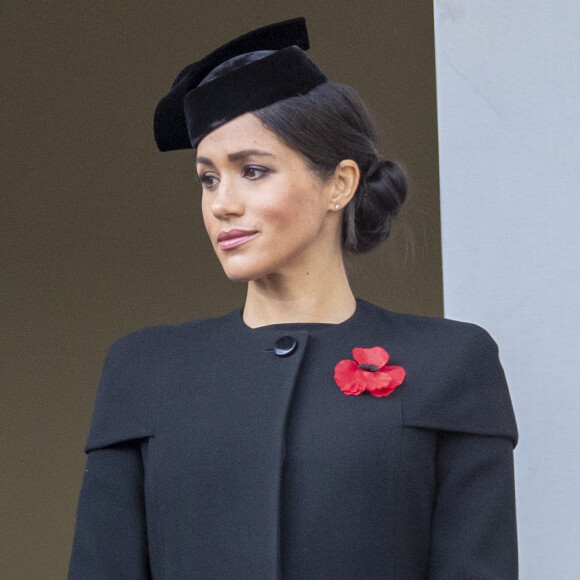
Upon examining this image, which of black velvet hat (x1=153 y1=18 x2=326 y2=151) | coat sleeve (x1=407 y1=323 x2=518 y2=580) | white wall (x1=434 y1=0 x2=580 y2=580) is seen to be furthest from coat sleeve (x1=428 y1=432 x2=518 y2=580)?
black velvet hat (x1=153 y1=18 x2=326 y2=151)

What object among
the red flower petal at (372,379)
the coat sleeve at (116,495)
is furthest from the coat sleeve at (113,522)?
the red flower petal at (372,379)

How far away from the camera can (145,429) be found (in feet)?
5.79

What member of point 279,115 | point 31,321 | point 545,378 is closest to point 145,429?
point 279,115

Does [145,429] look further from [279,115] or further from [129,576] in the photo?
[279,115]

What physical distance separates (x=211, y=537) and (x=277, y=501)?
0.42 feet

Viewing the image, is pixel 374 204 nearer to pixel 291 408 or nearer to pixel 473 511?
pixel 291 408

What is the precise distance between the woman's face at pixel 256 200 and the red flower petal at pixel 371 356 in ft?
0.58

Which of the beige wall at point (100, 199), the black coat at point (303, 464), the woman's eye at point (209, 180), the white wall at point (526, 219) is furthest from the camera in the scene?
the beige wall at point (100, 199)

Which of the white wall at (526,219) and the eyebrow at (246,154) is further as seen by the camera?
the white wall at (526,219)

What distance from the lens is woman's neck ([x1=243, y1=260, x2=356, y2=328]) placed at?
5.89ft

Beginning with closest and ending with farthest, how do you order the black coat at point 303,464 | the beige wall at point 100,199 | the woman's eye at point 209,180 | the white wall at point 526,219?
the black coat at point 303,464, the woman's eye at point 209,180, the white wall at point 526,219, the beige wall at point 100,199

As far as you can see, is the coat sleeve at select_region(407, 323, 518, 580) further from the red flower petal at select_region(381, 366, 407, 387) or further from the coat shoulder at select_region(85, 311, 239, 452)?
the coat shoulder at select_region(85, 311, 239, 452)

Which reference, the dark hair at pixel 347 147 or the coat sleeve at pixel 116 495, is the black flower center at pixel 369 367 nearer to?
the dark hair at pixel 347 147

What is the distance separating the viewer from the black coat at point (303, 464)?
1.65m
